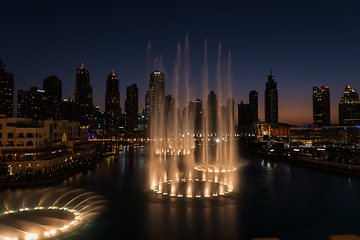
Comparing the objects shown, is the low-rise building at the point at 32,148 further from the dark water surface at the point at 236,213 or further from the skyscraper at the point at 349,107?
the skyscraper at the point at 349,107

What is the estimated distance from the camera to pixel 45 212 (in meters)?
19.1

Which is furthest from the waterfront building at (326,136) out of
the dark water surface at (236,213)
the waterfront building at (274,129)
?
the dark water surface at (236,213)

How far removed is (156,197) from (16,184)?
15.9m

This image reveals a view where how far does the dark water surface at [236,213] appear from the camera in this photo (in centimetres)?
1592

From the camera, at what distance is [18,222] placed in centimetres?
1688

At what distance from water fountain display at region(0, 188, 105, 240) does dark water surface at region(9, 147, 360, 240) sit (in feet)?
3.98

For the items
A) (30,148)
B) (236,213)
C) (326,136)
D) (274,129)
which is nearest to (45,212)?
(236,213)

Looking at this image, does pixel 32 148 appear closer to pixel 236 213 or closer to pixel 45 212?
pixel 45 212

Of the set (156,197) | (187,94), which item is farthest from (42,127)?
(187,94)

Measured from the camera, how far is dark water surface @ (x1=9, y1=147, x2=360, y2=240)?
15.9 meters

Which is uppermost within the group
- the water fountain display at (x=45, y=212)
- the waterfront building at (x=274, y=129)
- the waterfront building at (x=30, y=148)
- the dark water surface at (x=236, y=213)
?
the waterfront building at (x=274, y=129)

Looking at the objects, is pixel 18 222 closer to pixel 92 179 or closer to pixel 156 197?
pixel 156 197

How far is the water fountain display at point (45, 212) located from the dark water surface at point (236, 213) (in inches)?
47.8

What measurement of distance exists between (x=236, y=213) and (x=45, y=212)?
46.5ft
